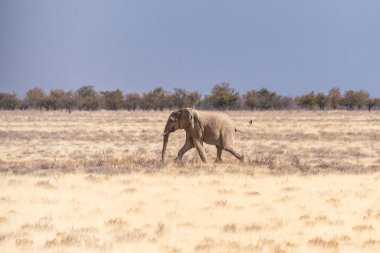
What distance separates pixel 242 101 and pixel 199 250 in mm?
124210

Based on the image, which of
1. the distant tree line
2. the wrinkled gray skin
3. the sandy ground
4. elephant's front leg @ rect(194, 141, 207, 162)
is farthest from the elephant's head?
the distant tree line

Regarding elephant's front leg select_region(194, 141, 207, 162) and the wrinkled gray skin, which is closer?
elephant's front leg select_region(194, 141, 207, 162)

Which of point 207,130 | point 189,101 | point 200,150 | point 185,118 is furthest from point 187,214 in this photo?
point 189,101

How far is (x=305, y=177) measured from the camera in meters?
17.4

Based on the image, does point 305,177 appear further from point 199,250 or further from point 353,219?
point 199,250

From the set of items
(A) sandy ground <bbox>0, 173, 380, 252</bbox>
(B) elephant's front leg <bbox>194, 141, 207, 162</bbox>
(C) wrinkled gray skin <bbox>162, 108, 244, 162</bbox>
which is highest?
(C) wrinkled gray skin <bbox>162, 108, 244, 162</bbox>

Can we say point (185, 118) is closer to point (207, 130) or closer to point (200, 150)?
point (207, 130)

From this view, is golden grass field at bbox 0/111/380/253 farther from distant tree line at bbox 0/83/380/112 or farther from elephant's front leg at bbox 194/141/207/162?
distant tree line at bbox 0/83/380/112

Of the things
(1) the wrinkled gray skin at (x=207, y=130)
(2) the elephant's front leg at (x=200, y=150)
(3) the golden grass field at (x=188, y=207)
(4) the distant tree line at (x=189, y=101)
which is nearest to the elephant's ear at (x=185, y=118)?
(1) the wrinkled gray skin at (x=207, y=130)

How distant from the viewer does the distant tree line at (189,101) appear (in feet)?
420

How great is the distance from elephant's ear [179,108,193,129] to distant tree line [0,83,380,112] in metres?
104

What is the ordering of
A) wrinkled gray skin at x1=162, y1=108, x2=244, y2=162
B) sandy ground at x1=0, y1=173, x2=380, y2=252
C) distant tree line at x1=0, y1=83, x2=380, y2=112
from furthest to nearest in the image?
distant tree line at x1=0, y1=83, x2=380, y2=112 < wrinkled gray skin at x1=162, y1=108, x2=244, y2=162 < sandy ground at x1=0, y1=173, x2=380, y2=252

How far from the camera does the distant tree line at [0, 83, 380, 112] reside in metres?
128

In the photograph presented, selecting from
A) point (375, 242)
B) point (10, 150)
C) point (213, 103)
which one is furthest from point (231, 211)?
point (213, 103)
